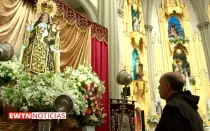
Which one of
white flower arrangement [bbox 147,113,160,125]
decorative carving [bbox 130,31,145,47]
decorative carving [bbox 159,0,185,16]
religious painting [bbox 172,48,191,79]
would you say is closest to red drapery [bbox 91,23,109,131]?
white flower arrangement [bbox 147,113,160,125]

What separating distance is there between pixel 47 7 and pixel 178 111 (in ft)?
13.9

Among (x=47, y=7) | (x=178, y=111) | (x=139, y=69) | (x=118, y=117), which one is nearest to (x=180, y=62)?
(x=139, y=69)

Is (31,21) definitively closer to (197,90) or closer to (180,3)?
(197,90)

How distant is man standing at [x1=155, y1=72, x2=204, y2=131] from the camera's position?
1604 mm

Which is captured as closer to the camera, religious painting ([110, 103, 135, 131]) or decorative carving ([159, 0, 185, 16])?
religious painting ([110, 103, 135, 131])

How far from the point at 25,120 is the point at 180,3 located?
46.2 feet

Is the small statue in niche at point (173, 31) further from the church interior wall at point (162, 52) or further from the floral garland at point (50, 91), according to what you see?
the floral garland at point (50, 91)

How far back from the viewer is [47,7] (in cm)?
518

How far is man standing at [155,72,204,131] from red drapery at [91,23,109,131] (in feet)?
13.7

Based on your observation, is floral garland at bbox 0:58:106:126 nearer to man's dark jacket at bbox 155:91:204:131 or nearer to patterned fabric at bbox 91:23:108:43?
man's dark jacket at bbox 155:91:204:131

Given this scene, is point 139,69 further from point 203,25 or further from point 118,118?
point 118,118

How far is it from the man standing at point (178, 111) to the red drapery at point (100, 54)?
4161mm

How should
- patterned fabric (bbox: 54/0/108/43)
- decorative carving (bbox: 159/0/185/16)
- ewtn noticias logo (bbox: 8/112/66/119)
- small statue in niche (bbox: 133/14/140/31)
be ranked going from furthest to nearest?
decorative carving (bbox: 159/0/185/16) < small statue in niche (bbox: 133/14/140/31) < patterned fabric (bbox: 54/0/108/43) < ewtn noticias logo (bbox: 8/112/66/119)

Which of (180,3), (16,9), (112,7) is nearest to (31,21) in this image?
(16,9)
